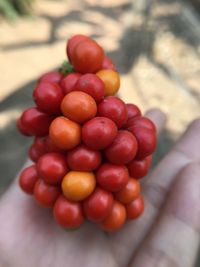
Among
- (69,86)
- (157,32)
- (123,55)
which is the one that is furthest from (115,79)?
(157,32)

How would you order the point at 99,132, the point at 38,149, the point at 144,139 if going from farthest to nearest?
the point at 38,149 < the point at 144,139 < the point at 99,132

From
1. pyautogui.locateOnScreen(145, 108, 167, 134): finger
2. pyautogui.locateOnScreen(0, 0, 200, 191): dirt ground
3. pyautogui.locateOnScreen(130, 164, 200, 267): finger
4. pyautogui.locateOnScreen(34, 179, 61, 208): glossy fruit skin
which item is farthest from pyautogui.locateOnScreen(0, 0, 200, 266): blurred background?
pyautogui.locateOnScreen(130, 164, 200, 267): finger

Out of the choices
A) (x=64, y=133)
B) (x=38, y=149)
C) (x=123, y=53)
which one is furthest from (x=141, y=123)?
(x=123, y=53)

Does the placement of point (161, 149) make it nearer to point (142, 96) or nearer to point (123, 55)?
point (142, 96)

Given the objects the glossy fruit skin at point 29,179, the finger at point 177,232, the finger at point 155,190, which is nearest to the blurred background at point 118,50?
the finger at point 155,190

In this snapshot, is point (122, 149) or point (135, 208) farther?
point (135, 208)

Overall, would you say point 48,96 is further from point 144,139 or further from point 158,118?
point 158,118

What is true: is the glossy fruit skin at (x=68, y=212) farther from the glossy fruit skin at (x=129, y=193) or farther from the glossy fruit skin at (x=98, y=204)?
the glossy fruit skin at (x=129, y=193)
